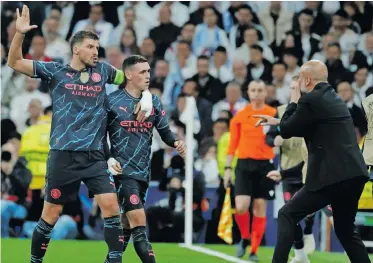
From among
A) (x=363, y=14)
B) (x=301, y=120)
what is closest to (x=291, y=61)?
(x=363, y=14)

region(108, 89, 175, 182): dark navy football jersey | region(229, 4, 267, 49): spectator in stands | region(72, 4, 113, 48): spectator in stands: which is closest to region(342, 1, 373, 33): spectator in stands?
region(229, 4, 267, 49): spectator in stands

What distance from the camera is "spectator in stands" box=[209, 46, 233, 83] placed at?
609 inches

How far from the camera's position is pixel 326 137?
7.58m

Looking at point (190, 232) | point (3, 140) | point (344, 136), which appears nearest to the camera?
point (344, 136)

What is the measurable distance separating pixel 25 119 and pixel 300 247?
19.7ft

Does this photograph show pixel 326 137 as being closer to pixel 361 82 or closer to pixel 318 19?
pixel 361 82

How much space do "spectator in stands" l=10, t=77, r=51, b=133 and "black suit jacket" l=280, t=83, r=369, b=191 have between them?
7.81 metres

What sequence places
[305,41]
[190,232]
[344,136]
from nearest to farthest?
[344,136] < [190,232] < [305,41]

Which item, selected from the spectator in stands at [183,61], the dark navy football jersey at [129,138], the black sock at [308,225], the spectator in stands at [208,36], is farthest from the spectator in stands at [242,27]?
the dark navy football jersey at [129,138]

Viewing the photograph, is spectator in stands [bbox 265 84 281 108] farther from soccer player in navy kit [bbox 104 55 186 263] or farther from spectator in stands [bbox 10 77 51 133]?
soccer player in navy kit [bbox 104 55 186 263]

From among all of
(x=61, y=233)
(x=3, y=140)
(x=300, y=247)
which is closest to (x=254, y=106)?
(x=300, y=247)

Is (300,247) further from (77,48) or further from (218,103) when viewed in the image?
(218,103)

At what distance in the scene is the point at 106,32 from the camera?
53.3ft

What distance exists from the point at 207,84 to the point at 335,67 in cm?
212
